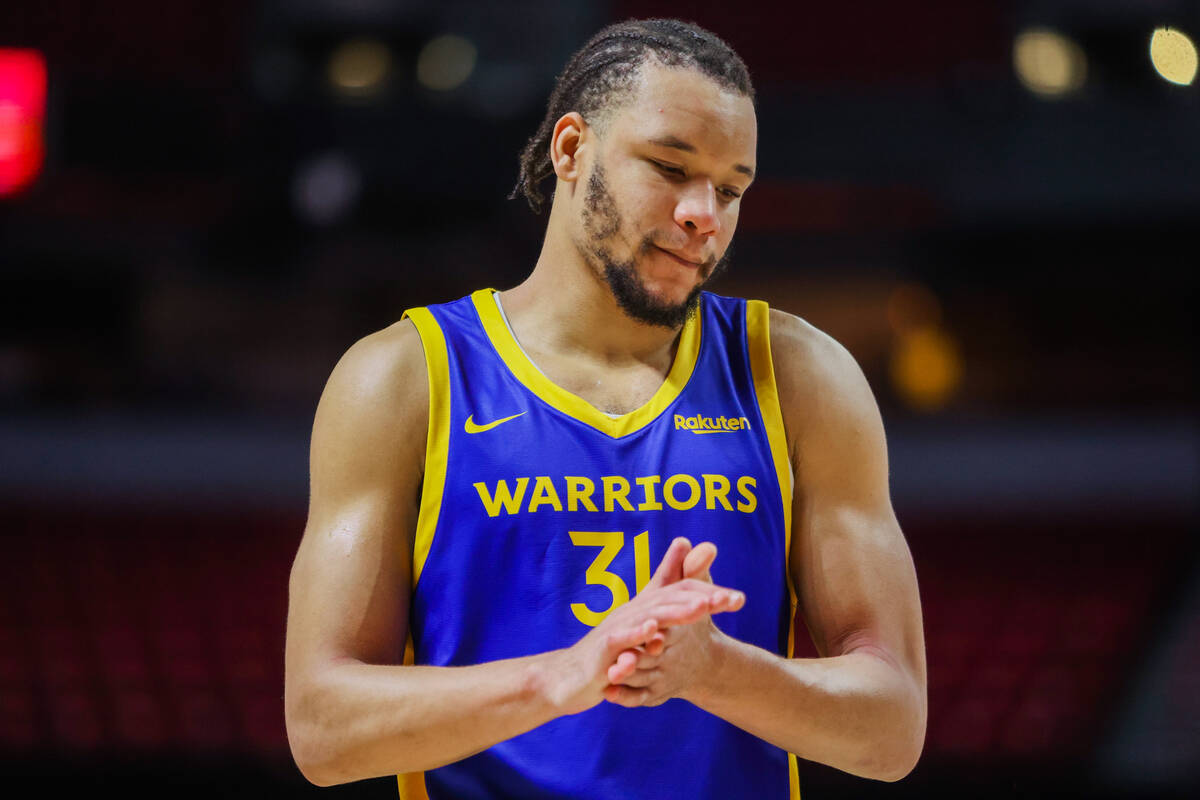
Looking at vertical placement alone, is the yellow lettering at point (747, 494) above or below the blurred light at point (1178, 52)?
below

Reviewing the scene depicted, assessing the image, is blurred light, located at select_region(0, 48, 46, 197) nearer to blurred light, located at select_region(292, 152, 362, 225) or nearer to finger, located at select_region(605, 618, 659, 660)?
blurred light, located at select_region(292, 152, 362, 225)

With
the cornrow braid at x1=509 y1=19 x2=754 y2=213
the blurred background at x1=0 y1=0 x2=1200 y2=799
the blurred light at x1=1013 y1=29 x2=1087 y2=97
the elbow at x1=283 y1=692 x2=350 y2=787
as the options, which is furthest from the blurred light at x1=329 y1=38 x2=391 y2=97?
the elbow at x1=283 y1=692 x2=350 y2=787

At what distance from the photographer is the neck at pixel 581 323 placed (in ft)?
6.34

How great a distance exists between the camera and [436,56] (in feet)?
25.3

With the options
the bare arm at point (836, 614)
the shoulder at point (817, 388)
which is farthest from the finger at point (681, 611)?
the shoulder at point (817, 388)

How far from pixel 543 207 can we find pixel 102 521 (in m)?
5.24

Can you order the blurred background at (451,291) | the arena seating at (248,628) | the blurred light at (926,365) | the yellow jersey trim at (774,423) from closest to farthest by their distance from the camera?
1. the yellow jersey trim at (774,423)
2. the arena seating at (248,628)
3. the blurred background at (451,291)
4. the blurred light at (926,365)

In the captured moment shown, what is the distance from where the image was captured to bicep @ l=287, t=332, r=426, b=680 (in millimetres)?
1704

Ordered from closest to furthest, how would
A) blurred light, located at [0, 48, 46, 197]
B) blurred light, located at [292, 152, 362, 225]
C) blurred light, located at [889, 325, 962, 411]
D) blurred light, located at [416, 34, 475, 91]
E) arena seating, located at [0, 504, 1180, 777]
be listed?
arena seating, located at [0, 504, 1180, 777] → blurred light, located at [0, 48, 46, 197] → blurred light, located at [292, 152, 362, 225] → blurred light, located at [416, 34, 475, 91] → blurred light, located at [889, 325, 962, 411]

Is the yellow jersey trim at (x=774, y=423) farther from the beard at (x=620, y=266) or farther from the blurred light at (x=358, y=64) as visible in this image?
the blurred light at (x=358, y=64)

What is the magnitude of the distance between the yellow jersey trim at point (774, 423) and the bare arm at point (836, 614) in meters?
0.02

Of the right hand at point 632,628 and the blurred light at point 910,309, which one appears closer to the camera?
the right hand at point 632,628

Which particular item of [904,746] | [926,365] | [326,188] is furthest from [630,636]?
[926,365]

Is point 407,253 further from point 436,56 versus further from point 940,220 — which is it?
point 940,220
